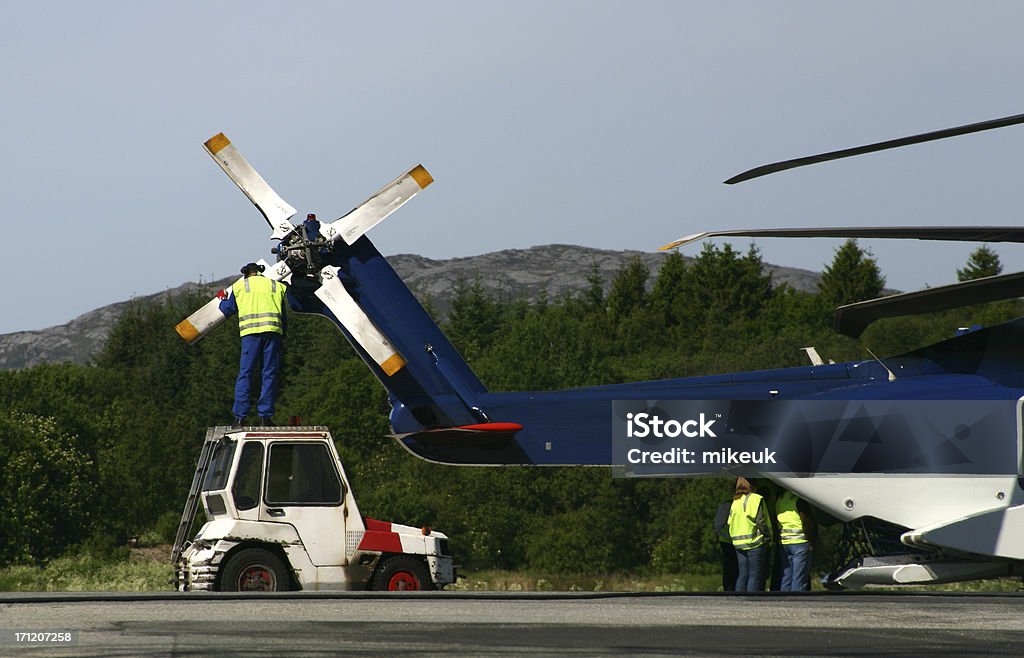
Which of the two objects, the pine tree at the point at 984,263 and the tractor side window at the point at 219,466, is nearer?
the tractor side window at the point at 219,466

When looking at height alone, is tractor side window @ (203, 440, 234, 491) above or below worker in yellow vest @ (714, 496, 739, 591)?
Answer: above

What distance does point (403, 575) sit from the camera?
47.2 feet

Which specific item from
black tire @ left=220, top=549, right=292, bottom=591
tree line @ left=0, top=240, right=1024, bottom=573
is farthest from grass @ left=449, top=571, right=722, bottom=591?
black tire @ left=220, top=549, right=292, bottom=591

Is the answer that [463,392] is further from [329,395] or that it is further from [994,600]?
[329,395]

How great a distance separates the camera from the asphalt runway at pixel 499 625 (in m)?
9.09

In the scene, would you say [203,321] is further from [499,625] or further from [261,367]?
[499,625]

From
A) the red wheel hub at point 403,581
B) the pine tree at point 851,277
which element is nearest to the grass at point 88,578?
the red wheel hub at point 403,581

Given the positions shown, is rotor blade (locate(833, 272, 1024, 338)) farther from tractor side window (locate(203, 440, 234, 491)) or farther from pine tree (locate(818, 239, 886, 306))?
pine tree (locate(818, 239, 886, 306))

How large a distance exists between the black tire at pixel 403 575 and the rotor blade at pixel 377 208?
13.6 ft

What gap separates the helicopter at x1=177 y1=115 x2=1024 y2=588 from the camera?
1375 centimetres

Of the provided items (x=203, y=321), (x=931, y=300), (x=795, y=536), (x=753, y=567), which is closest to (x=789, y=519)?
(x=795, y=536)

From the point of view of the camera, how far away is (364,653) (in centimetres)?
877

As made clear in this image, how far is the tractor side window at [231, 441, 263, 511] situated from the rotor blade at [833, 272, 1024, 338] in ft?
21.5

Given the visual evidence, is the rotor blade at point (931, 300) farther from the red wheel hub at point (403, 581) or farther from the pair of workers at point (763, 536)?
the red wheel hub at point (403, 581)
